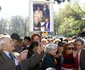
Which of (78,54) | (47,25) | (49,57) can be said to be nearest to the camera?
(49,57)

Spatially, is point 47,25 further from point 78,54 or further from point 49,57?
point 49,57

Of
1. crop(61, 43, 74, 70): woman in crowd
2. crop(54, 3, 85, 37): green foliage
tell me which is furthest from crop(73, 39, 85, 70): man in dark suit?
crop(54, 3, 85, 37): green foliage

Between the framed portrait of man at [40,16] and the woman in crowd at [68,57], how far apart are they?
2.12 meters

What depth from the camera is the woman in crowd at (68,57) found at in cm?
646

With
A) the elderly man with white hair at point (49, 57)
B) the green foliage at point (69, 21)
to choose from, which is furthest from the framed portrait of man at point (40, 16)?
the green foliage at point (69, 21)

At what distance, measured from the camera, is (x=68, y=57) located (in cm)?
655

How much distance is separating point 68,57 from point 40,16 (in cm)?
235

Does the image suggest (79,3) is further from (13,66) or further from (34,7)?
(13,66)

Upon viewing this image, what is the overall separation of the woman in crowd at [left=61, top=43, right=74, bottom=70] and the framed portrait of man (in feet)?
6.96

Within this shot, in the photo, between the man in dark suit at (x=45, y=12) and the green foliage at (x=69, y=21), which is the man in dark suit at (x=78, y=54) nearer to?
the man in dark suit at (x=45, y=12)

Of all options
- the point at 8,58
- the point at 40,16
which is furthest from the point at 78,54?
the point at 40,16

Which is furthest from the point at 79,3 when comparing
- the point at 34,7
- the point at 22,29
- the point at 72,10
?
the point at 34,7

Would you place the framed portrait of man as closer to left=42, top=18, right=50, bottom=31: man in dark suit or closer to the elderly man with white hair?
left=42, top=18, right=50, bottom=31: man in dark suit

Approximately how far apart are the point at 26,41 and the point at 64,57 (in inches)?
90.1
